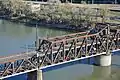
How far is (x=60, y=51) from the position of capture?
154 ft

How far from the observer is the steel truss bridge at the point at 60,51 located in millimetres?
42500

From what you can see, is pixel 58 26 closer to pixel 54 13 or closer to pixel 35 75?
pixel 54 13

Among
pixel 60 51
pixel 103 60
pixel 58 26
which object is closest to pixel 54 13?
pixel 58 26

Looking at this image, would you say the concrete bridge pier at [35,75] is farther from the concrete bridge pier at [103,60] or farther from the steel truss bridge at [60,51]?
the concrete bridge pier at [103,60]

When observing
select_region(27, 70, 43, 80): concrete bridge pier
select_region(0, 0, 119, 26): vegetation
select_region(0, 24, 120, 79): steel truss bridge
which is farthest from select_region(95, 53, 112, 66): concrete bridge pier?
select_region(0, 0, 119, 26): vegetation

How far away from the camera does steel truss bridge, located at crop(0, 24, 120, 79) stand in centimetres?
4250

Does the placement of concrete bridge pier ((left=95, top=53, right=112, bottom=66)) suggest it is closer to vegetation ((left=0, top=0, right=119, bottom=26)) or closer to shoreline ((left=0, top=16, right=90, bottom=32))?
shoreline ((left=0, top=16, right=90, bottom=32))

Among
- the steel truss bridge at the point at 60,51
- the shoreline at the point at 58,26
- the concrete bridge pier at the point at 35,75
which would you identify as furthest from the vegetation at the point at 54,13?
the concrete bridge pier at the point at 35,75

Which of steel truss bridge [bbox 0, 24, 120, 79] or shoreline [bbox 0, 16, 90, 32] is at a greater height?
steel truss bridge [bbox 0, 24, 120, 79]

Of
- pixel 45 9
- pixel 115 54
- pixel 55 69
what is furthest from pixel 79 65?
pixel 45 9

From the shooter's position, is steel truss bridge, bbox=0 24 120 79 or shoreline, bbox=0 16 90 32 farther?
shoreline, bbox=0 16 90 32

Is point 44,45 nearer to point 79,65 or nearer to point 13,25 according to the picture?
point 79,65

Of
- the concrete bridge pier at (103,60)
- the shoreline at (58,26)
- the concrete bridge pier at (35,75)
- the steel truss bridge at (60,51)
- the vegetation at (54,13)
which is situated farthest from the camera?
the vegetation at (54,13)

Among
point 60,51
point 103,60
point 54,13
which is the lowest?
point 103,60
